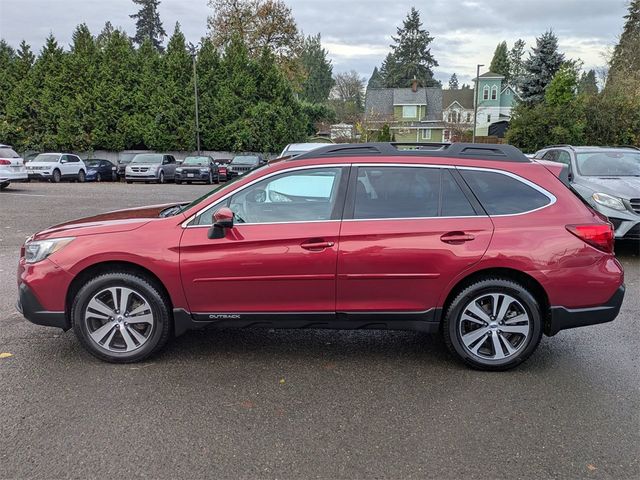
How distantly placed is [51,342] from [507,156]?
4214 mm

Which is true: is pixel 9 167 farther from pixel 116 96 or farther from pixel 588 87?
pixel 588 87

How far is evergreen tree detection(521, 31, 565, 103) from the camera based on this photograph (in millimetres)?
44922

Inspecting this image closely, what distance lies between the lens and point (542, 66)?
4559 cm

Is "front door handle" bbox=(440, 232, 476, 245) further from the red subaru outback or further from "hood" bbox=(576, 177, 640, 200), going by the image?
"hood" bbox=(576, 177, 640, 200)

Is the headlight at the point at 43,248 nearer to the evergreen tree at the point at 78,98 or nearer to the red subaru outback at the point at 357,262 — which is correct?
the red subaru outback at the point at 357,262

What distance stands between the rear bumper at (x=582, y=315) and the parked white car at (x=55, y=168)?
26216 mm

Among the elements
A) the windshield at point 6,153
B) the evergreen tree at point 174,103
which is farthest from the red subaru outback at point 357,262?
the evergreen tree at point 174,103

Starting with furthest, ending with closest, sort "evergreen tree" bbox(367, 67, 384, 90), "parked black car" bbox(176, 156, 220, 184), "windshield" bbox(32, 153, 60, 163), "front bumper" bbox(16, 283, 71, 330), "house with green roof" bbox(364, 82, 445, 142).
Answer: "evergreen tree" bbox(367, 67, 384, 90), "house with green roof" bbox(364, 82, 445, 142), "parked black car" bbox(176, 156, 220, 184), "windshield" bbox(32, 153, 60, 163), "front bumper" bbox(16, 283, 71, 330)

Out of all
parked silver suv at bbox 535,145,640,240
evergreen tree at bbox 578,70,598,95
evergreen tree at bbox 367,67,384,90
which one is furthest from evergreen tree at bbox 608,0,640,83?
evergreen tree at bbox 367,67,384,90

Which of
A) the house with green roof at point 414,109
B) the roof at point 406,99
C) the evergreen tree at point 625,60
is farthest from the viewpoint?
the roof at point 406,99

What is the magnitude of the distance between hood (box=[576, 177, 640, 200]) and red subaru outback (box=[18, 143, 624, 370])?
453 cm

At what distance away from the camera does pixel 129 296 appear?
3.99 metres

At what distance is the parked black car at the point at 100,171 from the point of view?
27.9 metres

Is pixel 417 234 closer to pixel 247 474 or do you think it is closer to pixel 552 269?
pixel 552 269
